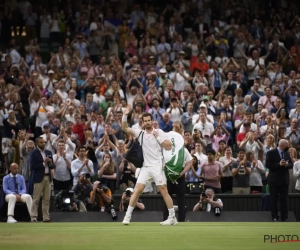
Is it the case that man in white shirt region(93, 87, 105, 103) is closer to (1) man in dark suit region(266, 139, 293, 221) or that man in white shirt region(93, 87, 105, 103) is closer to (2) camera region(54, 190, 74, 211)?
(2) camera region(54, 190, 74, 211)

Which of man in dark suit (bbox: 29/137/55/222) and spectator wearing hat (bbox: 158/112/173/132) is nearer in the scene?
man in dark suit (bbox: 29/137/55/222)

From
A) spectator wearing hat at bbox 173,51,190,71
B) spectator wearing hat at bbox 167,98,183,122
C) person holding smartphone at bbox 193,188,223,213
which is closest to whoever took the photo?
person holding smartphone at bbox 193,188,223,213

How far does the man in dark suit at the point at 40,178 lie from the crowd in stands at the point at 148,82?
4.02 feet

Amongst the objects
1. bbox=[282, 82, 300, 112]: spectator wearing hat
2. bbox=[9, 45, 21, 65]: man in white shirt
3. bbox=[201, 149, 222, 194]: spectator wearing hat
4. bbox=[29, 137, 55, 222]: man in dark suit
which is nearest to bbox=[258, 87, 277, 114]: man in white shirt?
bbox=[282, 82, 300, 112]: spectator wearing hat

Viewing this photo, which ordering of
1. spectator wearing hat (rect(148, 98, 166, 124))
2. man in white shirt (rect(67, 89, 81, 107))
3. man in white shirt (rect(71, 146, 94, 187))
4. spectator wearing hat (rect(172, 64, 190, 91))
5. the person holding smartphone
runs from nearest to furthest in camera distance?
1. the person holding smartphone
2. man in white shirt (rect(71, 146, 94, 187))
3. spectator wearing hat (rect(148, 98, 166, 124))
4. man in white shirt (rect(67, 89, 81, 107))
5. spectator wearing hat (rect(172, 64, 190, 91))

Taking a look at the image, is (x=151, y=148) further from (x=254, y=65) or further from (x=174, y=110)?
(x=254, y=65)

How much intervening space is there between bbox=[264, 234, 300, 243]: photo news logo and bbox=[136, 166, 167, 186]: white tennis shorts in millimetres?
3594

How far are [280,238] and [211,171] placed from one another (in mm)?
9888

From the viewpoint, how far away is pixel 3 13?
113 ft

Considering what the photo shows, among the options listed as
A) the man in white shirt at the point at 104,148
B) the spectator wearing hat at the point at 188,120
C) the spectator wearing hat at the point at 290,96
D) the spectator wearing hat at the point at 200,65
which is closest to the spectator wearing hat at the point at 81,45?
the spectator wearing hat at the point at 200,65

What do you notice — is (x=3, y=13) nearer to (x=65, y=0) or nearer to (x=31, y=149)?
(x=65, y=0)

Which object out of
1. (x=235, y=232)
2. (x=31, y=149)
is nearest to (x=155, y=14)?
(x=31, y=149)

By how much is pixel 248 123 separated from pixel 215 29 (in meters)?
8.14

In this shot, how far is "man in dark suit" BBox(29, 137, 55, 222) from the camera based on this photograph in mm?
22219
